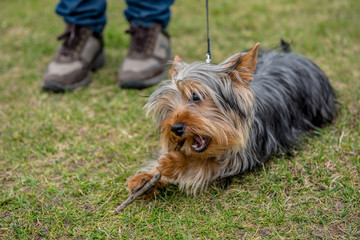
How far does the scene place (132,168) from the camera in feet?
9.93

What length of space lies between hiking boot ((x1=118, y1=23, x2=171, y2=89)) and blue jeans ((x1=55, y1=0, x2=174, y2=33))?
4.0 inches

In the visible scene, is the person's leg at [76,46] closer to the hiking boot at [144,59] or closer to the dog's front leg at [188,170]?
the hiking boot at [144,59]

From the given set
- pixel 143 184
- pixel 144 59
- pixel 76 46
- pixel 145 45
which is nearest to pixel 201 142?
pixel 143 184

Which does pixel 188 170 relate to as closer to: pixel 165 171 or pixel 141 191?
pixel 165 171

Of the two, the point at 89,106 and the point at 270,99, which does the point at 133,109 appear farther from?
the point at 270,99

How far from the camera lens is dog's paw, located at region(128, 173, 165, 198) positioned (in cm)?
260

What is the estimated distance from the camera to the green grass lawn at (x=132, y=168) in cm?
239

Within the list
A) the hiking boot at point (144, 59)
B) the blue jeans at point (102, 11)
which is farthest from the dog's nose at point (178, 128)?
the blue jeans at point (102, 11)

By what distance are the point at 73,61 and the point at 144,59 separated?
78 cm

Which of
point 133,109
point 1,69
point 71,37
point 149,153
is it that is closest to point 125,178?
point 149,153

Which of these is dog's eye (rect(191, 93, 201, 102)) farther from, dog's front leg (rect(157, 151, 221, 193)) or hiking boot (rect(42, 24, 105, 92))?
hiking boot (rect(42, 24, 105, 92))

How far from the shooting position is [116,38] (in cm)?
549

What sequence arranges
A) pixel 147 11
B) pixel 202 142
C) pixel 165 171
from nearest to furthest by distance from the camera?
pixel 202 142
pixel 165 171
pixel 147 11

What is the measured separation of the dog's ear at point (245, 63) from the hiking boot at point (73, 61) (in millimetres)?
2283
